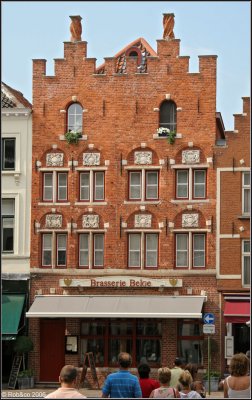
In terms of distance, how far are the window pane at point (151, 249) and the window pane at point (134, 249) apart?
A: 0.34 meters

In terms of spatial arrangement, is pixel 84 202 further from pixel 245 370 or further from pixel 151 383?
pixel 245 370

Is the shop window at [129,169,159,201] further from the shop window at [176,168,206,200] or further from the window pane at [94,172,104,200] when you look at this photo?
the window pane at [94,172,104,200]

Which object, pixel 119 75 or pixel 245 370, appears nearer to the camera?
pixel 245 370

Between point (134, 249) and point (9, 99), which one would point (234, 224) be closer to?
point (134, 249)

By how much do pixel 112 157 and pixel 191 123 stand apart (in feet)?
10.5

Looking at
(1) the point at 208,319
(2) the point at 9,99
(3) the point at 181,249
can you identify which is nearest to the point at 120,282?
(3) the point at 181,249

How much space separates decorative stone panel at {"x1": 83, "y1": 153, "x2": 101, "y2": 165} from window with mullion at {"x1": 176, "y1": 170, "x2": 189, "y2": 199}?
121 inches

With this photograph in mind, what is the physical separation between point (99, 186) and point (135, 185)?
1358mm

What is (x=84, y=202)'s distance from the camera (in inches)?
1591

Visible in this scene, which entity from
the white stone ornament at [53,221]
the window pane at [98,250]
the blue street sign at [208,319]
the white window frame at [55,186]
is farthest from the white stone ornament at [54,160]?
the blue street sign at [208,319]

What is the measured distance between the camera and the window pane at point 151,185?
131 ft

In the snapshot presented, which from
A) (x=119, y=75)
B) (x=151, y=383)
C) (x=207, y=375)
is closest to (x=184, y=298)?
(x=207, y=375)

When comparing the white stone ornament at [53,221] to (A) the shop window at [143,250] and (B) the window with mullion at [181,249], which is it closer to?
(A) the shop window at [143,250]

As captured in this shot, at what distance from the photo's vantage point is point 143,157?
132 feet
